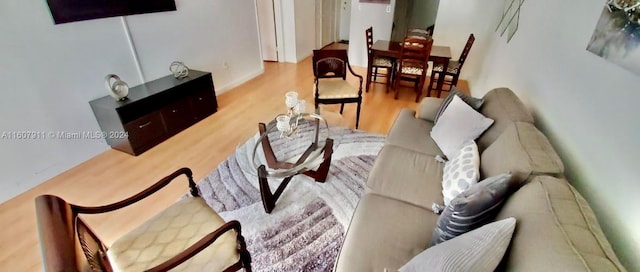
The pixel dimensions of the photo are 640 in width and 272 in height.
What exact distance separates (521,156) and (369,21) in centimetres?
409

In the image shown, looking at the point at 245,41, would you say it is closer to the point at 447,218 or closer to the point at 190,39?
the point at 190,39

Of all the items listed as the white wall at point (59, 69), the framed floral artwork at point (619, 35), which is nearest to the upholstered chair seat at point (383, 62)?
the white wall at point (59, 69)

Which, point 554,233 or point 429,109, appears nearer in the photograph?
point 554,233

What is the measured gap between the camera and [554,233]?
885mm

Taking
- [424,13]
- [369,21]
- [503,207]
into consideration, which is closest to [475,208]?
[503,207]

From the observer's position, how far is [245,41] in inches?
168

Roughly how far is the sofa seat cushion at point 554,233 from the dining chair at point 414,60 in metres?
2.61

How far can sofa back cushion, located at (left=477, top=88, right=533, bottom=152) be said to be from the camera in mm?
1701

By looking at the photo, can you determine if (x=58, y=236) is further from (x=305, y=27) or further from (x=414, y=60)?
(x=305, y=27)

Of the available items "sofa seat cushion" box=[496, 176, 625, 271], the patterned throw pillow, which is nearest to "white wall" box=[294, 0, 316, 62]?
the patterned throw pillow

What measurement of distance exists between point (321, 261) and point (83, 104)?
253 centimetres

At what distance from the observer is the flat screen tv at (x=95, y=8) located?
213 centimetres

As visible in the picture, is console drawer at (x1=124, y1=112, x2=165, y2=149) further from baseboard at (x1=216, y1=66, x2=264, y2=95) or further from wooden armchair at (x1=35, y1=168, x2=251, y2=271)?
wooden armchair at (x1=35, y1=168, x2=251, y2=271)

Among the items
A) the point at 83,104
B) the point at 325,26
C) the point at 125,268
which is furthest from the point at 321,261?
the point at 325,26
